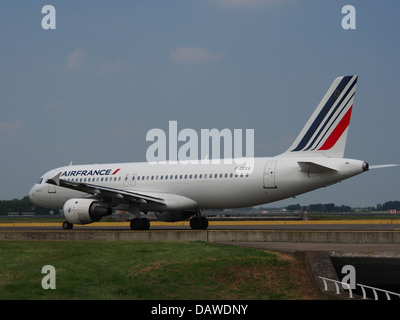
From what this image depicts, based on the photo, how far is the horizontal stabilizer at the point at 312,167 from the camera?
2938cm

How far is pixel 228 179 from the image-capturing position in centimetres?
3291

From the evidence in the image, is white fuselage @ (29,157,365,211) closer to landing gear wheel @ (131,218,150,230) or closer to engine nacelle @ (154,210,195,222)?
landing gear wheel @ (131,218,150,230)

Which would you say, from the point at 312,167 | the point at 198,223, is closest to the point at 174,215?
the point at 198,223

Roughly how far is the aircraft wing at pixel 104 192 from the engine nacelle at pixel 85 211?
0.61 meters

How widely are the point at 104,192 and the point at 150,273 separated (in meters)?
15.9

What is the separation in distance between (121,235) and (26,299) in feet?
39.8

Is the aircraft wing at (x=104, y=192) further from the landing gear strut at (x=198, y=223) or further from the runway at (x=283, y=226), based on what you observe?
the runway at (x=283, y=226)

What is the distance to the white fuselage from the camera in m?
30.4

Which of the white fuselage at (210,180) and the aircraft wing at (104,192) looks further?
the aircraft wing at (104,192)

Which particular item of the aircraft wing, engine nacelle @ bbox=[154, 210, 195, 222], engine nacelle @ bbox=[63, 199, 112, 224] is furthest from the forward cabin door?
engine nacelle @ bbox=[63, 199, 112, 224]

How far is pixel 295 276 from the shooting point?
57.5ft

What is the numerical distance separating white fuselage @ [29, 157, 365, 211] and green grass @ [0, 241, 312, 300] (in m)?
9.98

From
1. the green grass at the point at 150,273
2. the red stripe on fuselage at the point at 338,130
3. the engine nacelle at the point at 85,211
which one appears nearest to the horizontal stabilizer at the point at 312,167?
the red stripe on fuselage at the point at 338,130
